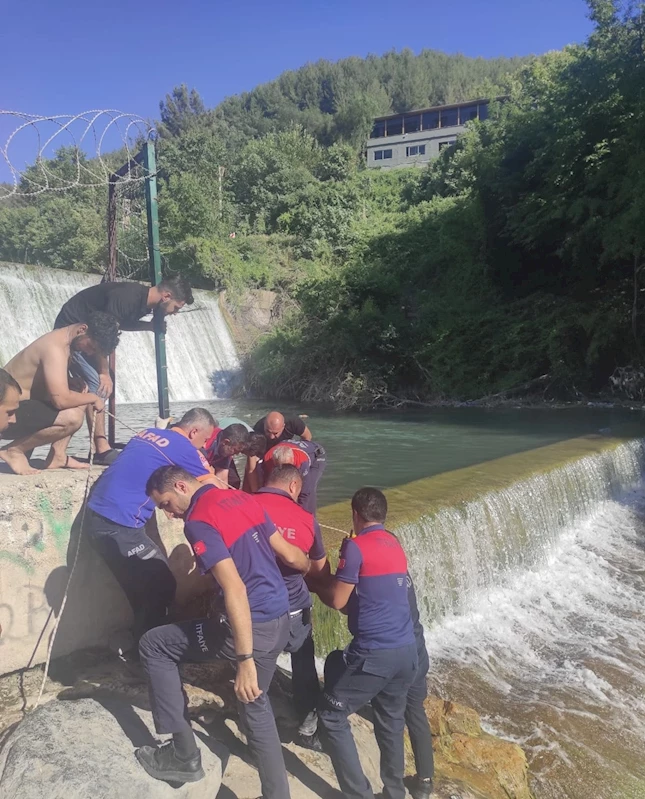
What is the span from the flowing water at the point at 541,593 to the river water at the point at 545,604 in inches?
0.6

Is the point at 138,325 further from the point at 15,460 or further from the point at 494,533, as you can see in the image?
the point at 494,533

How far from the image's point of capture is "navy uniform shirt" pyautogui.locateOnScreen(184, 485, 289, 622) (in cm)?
267

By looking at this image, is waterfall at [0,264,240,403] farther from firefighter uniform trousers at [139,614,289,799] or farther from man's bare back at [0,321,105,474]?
firefighter uniform trousers at [139,614,289,799]

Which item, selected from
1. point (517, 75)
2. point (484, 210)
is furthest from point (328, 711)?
point (517, 75)

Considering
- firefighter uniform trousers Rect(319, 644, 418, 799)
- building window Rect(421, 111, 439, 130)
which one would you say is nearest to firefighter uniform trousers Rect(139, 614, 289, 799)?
firefighter uniform trousers Rect(319, 644, 418, 799)

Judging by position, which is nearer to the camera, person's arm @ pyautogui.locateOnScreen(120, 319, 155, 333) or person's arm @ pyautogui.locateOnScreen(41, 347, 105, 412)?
person's arm @ pyautogui.locateOnScreen(41, 347, 105, 412)

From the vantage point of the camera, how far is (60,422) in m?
4.31

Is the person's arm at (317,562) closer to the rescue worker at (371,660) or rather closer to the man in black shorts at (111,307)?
the rescue worker at (371,660)

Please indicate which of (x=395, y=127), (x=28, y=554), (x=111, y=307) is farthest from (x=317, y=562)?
(x=395, y=127)

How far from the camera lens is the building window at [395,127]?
5548cm

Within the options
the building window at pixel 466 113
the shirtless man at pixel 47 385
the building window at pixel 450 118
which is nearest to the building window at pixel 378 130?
the building window at pixel 450 118

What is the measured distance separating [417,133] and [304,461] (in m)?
55.4

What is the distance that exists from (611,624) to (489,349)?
14450 mm

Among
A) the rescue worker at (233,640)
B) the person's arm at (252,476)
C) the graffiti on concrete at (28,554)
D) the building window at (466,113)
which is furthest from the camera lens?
the building window at (466,113)
